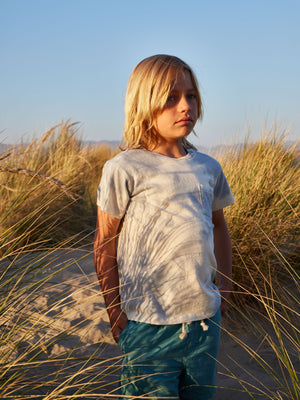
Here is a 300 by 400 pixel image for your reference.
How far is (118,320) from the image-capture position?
1459mm

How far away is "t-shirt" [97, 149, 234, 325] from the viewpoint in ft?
4.63

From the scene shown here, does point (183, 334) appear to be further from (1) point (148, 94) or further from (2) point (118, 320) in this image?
(1) point (148, 94)

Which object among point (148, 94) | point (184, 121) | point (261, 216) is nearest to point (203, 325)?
point (184, 121)

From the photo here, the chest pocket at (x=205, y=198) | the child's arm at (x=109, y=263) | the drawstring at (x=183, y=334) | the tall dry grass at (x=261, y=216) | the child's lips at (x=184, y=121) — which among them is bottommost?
the tall dry grass at (x=261, y=216)

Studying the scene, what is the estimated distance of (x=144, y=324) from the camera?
1405mm

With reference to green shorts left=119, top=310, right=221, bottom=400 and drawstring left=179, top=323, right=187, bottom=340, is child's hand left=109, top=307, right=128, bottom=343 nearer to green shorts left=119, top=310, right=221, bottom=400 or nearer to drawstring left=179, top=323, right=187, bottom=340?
green shorts left=119, top=310, right=221, bottom=400

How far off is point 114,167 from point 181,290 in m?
0.45

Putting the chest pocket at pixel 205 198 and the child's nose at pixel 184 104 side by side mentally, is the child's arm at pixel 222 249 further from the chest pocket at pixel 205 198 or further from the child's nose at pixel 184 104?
the child's nose at pixel 184 104

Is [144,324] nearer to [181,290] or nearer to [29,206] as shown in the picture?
[181,290]

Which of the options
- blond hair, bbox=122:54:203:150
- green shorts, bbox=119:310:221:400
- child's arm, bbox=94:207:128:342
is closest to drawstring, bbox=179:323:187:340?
green shorts, bbox=119:310:221:400

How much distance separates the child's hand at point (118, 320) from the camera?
145 centimetres

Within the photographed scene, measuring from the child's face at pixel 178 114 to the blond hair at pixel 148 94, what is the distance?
0.02 meters

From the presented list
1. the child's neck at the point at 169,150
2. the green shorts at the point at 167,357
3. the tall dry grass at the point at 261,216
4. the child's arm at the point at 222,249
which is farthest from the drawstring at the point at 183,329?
the tall dry grass at the point at 261,216

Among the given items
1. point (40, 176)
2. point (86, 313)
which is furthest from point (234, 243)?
point (40, 176)
